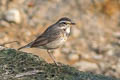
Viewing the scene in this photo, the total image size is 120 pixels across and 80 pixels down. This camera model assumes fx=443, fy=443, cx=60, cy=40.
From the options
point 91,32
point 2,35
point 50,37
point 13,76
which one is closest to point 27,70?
point 13,76

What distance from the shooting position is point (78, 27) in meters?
14.9

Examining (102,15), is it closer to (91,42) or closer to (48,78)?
(91,42)

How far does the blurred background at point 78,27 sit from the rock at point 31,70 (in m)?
4.73

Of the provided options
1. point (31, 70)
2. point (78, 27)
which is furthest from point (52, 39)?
point (78, 27)

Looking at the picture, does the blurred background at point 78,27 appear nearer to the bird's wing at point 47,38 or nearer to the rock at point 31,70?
the bird's wing at point 47,38

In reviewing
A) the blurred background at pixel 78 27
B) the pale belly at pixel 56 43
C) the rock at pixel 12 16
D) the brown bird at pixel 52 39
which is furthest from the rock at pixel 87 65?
the pale belly at pixel 56 43

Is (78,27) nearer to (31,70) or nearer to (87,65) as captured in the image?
(87,65)

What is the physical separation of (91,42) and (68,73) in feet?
20.8

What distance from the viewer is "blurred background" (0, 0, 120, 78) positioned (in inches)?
549

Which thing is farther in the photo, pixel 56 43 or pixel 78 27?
pixel 78 27

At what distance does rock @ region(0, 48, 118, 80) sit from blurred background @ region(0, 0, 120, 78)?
4734 mm

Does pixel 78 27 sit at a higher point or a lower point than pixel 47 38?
higher

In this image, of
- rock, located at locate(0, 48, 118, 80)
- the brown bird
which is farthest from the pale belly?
rock, located at locate(0, 48, 118, 80)

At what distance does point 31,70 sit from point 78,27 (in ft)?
23.1
